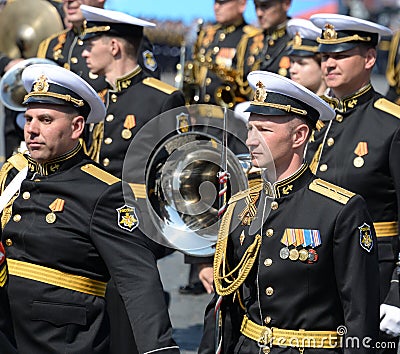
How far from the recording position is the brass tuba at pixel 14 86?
27.3 feet

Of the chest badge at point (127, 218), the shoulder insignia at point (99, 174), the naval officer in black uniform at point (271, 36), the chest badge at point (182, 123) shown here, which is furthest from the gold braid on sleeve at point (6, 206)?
the naval officer in black uniform at point (271, 36)

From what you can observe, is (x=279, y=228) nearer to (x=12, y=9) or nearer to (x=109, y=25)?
(x=109, y=25)

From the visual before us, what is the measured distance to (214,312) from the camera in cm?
511

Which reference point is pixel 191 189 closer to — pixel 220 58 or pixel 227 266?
pixel 227 266

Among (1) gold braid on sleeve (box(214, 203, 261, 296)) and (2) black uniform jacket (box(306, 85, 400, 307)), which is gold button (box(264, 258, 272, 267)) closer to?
(1) gold braid on sleeve (box(214, 203, 261, 296))

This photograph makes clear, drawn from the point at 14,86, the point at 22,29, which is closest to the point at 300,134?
the point at 14,86

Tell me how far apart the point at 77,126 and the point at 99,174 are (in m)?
0.26

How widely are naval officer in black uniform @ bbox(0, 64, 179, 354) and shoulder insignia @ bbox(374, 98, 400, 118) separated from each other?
1798mm

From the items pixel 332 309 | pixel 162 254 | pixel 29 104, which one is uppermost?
pixel 29 104

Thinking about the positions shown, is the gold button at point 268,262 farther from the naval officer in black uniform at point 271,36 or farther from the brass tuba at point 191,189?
the naval officer in black uniform at point 271,36

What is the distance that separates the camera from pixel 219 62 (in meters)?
11.7

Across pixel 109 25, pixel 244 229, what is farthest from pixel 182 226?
pixel 109 25

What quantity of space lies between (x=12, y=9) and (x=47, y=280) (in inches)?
179

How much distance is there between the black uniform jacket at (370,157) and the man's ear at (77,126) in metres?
1.61
